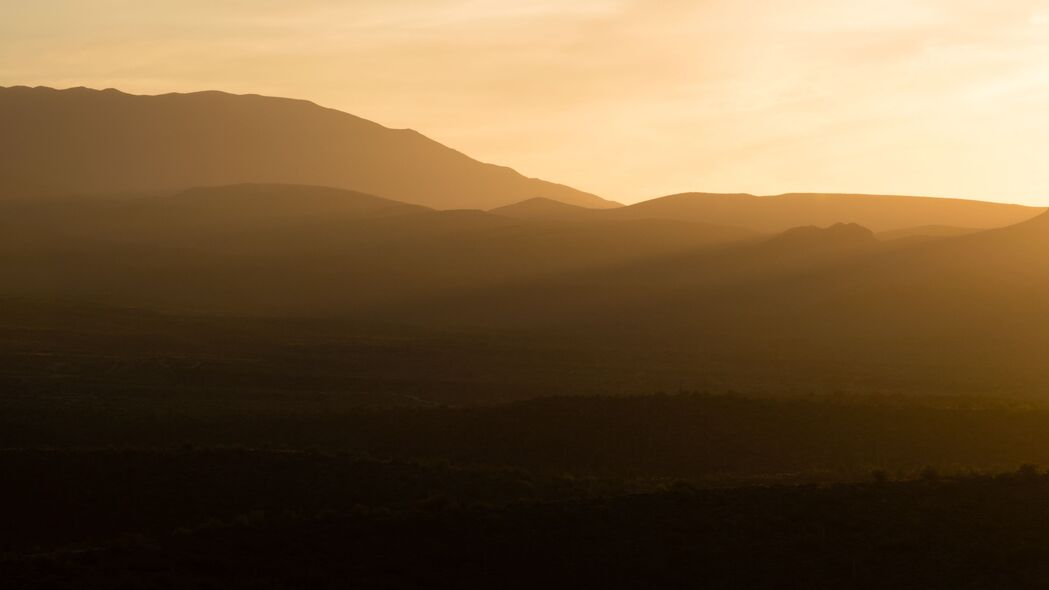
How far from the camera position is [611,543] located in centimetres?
1997

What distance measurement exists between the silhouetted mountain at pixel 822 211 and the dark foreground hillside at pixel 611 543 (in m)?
130

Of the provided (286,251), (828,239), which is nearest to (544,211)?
(286,251)

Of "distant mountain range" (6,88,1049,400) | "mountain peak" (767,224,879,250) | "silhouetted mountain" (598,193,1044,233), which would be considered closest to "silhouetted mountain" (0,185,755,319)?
"distant mountain range" (6,88,1049,400)

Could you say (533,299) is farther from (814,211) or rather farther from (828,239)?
(814,211)

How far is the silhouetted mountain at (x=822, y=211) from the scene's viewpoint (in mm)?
155500

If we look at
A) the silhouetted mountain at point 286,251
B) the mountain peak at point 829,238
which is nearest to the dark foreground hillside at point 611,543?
the silhouetted mountain at point 286,251

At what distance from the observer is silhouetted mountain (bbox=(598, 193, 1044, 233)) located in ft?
510

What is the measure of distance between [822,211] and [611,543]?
147201mm

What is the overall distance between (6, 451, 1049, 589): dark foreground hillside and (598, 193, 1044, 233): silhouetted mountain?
130049mm

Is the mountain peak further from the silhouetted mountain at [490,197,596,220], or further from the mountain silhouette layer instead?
the silhouetted mountain at [490,197,596,220]

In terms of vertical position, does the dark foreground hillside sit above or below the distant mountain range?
below

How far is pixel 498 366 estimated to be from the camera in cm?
5834

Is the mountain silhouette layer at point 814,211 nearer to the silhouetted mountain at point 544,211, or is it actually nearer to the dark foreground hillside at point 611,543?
the silhouetted mountain at point 544,211

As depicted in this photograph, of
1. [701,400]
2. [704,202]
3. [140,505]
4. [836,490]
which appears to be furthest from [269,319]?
[704,202]
